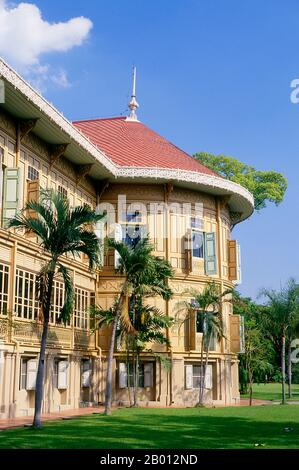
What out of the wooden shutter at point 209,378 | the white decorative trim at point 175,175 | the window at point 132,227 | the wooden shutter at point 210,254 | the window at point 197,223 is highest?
the white decorative trim at point 175,175

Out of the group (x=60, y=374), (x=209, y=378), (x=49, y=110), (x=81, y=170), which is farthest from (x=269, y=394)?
(x=49, y=110)

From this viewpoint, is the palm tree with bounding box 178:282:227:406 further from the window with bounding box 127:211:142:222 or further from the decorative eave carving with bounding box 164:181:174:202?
the decorative eave carving with bounding box 164:181:174:202

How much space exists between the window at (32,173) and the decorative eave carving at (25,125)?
3.69 feet

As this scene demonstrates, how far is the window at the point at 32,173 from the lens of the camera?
20.4m

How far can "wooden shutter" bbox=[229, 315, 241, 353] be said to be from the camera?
27828 millimetres

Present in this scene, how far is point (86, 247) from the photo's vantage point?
51.4ft

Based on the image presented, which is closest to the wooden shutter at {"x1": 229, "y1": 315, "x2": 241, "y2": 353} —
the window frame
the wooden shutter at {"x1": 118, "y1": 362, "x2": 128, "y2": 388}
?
the wooden shutter at {"x1": 118, "y1": 362, "x2": 128, "y2": 388}

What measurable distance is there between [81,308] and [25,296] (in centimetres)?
482

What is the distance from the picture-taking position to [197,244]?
89.6ft

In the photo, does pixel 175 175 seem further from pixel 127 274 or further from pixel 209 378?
pixel 209 378

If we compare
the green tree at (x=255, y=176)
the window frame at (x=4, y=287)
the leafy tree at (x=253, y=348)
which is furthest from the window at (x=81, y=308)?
the green tree at (x=255, y=176)

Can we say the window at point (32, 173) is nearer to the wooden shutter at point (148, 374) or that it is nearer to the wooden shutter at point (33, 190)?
the wooden shutter at point (33, 190)

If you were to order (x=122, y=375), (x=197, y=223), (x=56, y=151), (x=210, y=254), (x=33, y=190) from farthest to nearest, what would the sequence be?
1. (x=197, y=223)
2. (x=210, y=254)
3. (x=122, y=375)
4. (x=56, y=151)
5. (x=33, y=190)

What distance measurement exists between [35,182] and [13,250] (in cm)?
234
